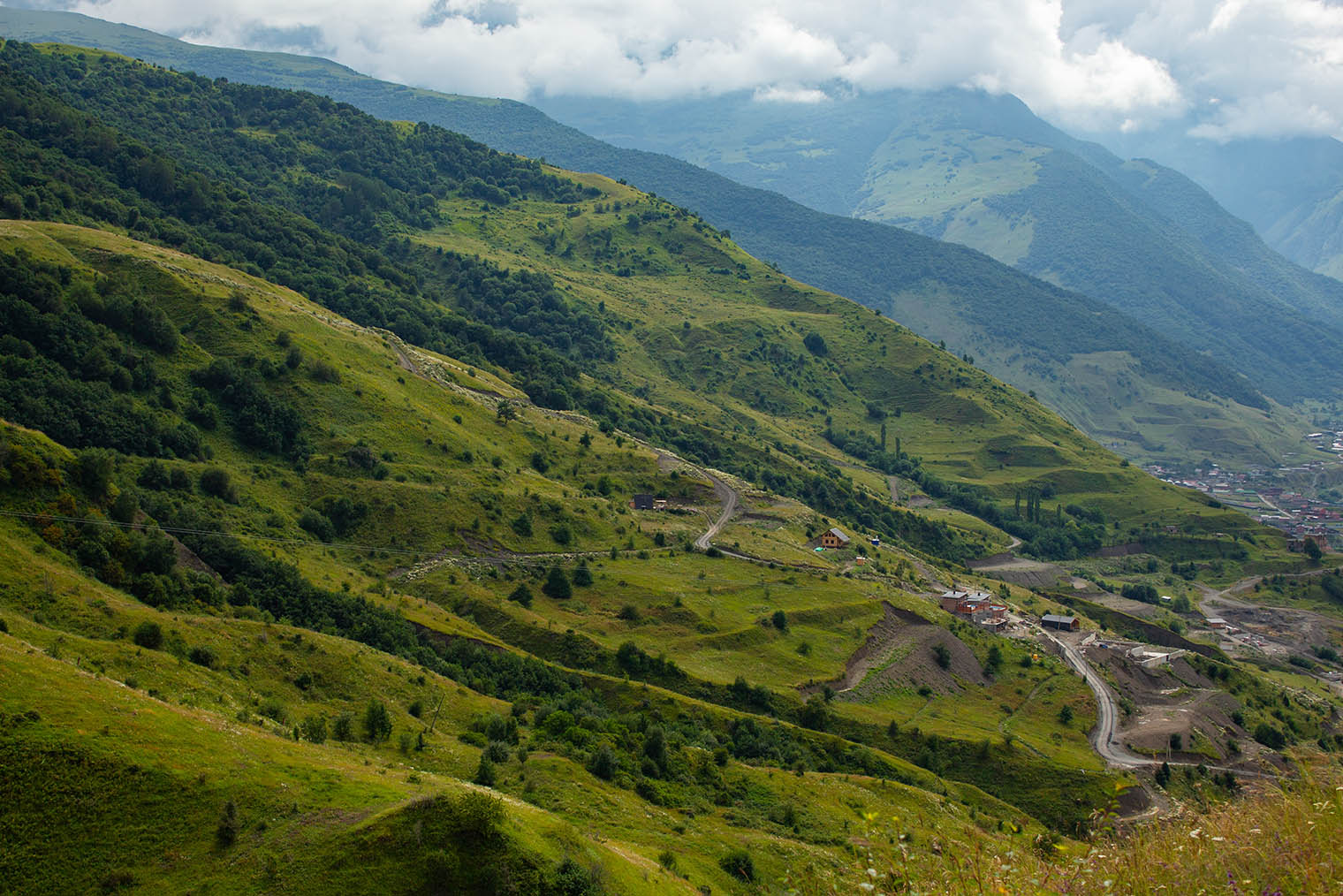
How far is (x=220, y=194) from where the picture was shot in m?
193

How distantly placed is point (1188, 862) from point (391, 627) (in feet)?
236

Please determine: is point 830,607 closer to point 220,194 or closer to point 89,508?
point 89,508

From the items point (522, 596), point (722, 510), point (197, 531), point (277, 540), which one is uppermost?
point (197, 531)

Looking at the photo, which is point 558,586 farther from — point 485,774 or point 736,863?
point 736,863

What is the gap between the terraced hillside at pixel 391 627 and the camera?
34.2 meters

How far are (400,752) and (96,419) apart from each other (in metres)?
57.2

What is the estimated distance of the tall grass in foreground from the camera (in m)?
12.6

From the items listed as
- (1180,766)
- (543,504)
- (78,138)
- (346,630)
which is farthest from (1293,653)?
(78,138)

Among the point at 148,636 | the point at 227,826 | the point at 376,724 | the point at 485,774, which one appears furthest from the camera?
the point at 376,724

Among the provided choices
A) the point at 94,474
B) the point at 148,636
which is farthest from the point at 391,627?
the point at 148,636

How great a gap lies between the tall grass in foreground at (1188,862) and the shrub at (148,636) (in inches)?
1896

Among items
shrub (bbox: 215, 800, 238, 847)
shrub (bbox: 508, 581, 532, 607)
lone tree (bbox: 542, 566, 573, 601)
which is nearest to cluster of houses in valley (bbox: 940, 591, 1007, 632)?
lone tree (bbox: 542, 566, 573, 601)

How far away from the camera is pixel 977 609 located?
5231 inches

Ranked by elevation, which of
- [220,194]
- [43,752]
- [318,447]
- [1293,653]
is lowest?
[1293,653]
